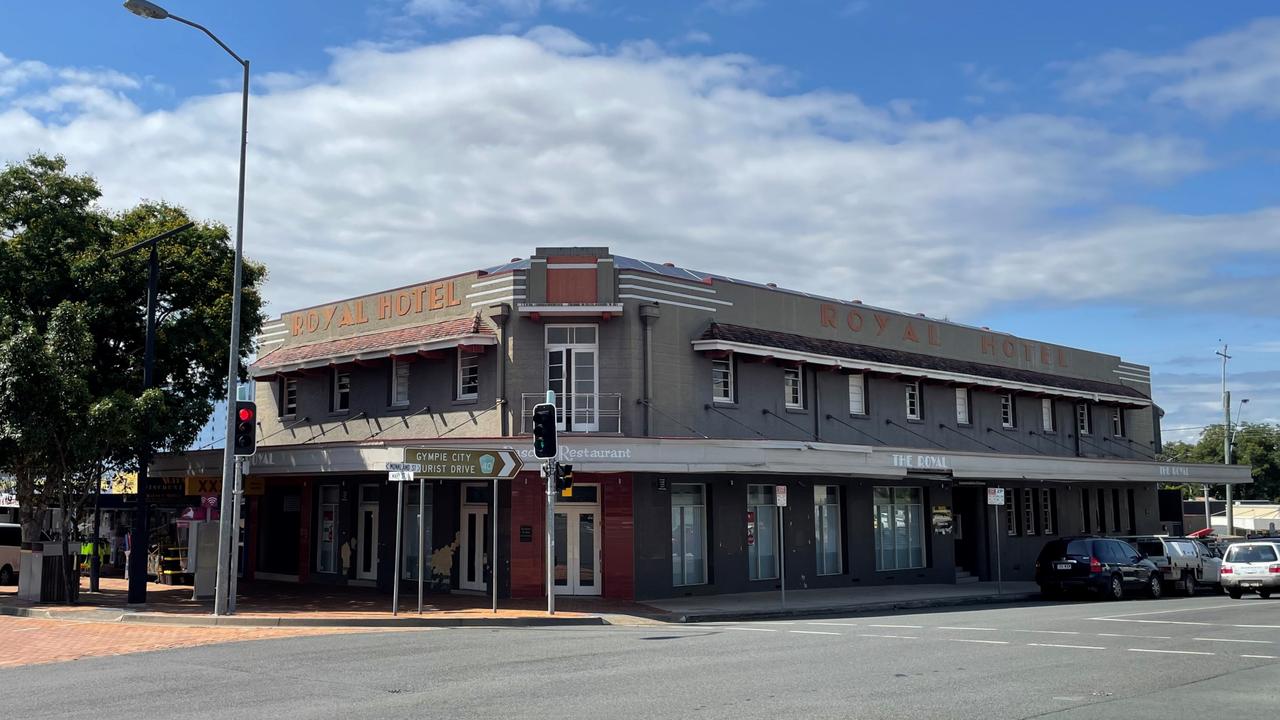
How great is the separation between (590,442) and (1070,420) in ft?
80.0

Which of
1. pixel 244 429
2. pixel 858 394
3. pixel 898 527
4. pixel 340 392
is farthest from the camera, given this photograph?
pixel 898 527

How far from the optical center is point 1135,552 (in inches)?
1089

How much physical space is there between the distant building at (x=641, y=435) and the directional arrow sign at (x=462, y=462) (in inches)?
24.1

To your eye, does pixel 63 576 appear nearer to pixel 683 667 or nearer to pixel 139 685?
pixel 139 685

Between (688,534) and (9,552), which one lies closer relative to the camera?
(688,534)

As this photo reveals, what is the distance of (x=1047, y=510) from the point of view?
38375 mm

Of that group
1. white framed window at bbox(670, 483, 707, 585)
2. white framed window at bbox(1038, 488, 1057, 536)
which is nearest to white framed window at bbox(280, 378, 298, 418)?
white framed window at bbox(670, 483, 707, 585)

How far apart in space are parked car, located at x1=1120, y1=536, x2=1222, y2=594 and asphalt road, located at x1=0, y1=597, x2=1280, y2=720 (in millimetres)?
10546

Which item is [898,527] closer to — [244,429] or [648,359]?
[648,359]

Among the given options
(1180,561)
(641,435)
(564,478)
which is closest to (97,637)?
(564,478)

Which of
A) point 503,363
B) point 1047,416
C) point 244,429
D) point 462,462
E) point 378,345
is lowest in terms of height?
point 462,462

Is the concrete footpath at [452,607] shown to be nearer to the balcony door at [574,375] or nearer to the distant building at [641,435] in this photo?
the distant building at [641,435]

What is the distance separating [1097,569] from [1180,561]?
4.02 m

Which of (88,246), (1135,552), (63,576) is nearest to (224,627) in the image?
(63,576)
